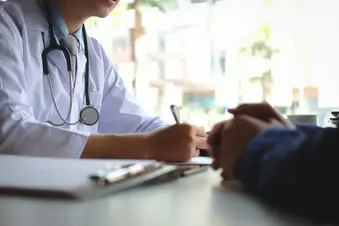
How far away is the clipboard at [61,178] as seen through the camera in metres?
0.62

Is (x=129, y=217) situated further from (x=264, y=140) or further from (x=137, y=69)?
(x=137, y=69)

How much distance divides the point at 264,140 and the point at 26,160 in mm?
420

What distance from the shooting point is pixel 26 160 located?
869 mm

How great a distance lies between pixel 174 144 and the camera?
113cm

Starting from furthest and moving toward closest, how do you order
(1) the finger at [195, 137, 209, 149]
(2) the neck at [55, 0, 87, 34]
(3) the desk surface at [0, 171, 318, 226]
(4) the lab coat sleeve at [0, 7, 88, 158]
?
(2) the neck at [55, 0, 87, 34], (1) the finger at [195, 137, 209, 149], (4) the lab coat sleeve at [0, 7, 88, 158], (3) the desk surface at [0, 171, 318, 226]

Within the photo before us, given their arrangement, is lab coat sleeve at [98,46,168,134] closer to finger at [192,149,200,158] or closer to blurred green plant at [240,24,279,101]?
finger at [192,149,200,158]

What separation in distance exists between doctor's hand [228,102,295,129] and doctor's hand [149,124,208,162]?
1.10 ft

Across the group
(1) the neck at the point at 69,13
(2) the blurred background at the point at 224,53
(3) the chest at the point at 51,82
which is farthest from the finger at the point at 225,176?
(2) the blurred background at the point at 224,53

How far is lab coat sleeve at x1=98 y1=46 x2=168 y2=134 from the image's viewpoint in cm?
A: 159

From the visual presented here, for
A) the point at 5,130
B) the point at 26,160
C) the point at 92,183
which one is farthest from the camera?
the point at 5,130

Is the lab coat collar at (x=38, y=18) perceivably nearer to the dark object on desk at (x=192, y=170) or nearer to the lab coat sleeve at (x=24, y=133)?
the lab coat sleeve at (x=24, y=133)

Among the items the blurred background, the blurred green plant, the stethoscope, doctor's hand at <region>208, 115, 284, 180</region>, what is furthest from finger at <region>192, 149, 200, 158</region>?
the blurred green plant

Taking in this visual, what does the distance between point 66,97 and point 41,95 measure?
79mm

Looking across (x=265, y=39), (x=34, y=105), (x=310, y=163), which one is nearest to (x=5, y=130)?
(x=34, y=105)
